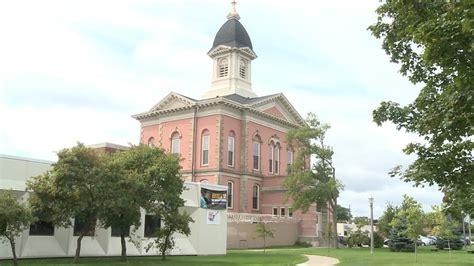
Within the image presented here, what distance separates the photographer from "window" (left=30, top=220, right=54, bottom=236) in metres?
28.1

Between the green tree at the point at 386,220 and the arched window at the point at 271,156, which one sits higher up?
the arched window at the point at 271,156

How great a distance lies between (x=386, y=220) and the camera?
54.8 meters

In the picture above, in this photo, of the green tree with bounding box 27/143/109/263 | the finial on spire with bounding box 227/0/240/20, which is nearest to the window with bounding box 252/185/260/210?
the finial on spire with bounding box 227/0/240/20

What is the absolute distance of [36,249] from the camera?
91.8 feet

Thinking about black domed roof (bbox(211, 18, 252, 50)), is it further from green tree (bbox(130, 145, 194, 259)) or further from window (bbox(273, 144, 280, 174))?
green tree (bbox(130, 145, 194, 259))

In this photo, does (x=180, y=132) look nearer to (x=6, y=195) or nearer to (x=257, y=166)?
(x=257, y=166)

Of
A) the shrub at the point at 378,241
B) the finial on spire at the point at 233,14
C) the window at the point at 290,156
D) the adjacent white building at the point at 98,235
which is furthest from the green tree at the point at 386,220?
the finial on spire at the point at 233,14

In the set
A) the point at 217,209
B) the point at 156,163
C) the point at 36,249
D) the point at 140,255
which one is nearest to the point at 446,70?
the point at 156,163

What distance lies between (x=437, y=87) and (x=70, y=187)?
15931 mm

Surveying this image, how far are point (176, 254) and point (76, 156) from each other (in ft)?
44.0

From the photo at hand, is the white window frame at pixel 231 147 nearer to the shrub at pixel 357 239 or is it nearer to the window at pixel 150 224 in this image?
the shrub at pixel 357 239

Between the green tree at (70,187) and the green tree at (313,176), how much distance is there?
984 inches

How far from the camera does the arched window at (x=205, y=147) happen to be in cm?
5473

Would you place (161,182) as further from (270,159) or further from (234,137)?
(270,159)
